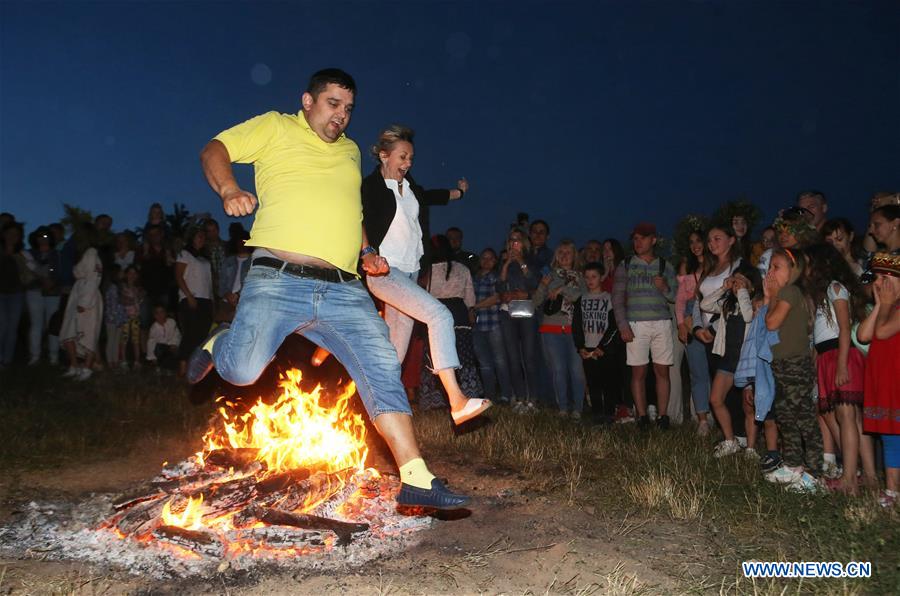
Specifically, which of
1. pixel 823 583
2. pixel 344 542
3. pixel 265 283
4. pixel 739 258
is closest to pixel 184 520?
pixel 344 542

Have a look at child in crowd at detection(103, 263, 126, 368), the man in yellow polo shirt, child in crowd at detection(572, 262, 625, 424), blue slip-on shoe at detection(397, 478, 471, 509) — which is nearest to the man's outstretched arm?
the man in yellow polo shirt

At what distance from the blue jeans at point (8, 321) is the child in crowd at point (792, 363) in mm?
11136

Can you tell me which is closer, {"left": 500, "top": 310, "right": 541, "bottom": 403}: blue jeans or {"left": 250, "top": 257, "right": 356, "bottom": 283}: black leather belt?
{"left": 250, "top": 257, "right": 356, "bottom": 283}: black leather belt

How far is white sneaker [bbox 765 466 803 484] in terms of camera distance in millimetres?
5403

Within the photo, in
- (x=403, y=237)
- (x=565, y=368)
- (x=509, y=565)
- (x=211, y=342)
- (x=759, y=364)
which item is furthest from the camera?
(x=565, y=368)

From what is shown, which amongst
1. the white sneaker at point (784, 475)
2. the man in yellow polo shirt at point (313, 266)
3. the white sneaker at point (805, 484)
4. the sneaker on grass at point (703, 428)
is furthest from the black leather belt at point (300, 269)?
the sneaker on grass at point (703, 428)

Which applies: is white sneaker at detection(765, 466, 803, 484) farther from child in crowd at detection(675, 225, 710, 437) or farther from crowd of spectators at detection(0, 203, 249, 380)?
crowd of spectators at detection(0, 203, 249, 380)

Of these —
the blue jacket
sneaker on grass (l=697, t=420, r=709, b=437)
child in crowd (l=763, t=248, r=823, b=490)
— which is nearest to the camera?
child in crowd (l=763, t=248, r=823, b=490)

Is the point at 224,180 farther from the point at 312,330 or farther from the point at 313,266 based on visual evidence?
the point at 312,330

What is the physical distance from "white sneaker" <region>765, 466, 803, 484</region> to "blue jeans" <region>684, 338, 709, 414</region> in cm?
191

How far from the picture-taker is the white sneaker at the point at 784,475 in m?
5.40

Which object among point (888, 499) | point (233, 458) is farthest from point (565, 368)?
point (233, 458)

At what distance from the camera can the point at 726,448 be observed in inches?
254

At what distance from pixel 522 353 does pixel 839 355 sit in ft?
15.3
